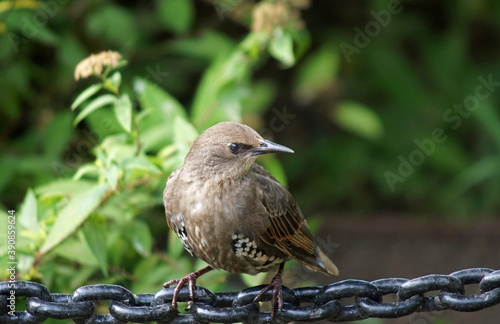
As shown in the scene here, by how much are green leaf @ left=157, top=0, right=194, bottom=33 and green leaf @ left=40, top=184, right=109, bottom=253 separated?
2.07 meters

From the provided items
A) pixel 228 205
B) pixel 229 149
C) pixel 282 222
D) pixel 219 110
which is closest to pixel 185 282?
pixel 228 205

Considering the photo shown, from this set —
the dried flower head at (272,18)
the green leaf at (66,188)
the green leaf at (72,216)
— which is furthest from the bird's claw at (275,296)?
the dried flower head at (272,18)

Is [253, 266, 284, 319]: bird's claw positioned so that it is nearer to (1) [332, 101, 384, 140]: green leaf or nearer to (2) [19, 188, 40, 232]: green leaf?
(2) [19, 188, 40, 232]: green leaf

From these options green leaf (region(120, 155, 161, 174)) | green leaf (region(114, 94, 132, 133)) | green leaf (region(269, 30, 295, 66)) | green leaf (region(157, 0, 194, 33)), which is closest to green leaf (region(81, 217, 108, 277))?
green leaf (region(120, 155, 161, 174))

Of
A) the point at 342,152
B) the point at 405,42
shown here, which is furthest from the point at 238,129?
the point at 405,42

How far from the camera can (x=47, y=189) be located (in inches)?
137

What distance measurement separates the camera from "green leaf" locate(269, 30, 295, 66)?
3.78 metres

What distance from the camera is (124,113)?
325cm

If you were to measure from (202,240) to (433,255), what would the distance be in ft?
12.5

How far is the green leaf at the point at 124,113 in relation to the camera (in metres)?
3.23

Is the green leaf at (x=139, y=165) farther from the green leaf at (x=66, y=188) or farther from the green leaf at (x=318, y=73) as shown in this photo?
the green leaf at (x=318, y=73)

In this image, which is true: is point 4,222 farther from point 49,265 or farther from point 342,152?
point 342,152

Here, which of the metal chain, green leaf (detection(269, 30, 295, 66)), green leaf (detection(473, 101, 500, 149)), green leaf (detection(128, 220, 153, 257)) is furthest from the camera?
green leaf (detection(473, 101, 500, 149))

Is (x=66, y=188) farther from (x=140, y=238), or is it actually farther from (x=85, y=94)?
(x=85, y=94)
